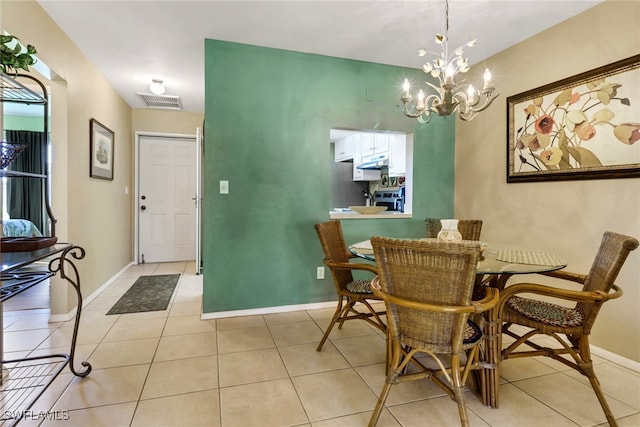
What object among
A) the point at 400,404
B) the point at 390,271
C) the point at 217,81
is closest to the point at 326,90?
the point at 217,81

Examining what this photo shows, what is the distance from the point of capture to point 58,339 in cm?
242

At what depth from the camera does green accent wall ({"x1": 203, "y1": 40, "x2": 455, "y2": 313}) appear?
9.44ft

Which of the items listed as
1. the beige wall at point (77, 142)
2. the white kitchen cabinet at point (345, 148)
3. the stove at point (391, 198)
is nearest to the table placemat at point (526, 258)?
the stove at point (391, 198)

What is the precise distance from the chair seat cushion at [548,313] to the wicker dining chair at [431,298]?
39 cm

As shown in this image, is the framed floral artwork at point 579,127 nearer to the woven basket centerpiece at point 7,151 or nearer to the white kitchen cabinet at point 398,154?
the white kitchen cabinet at point 398,154

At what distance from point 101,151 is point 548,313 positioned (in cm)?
433

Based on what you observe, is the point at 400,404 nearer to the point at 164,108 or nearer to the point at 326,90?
the point at 326,90

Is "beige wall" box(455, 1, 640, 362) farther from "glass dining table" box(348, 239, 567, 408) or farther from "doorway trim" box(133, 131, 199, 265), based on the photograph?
"doorway trim" box(133, 131, 199, 265)

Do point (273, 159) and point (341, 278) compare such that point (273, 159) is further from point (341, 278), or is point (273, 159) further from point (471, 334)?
point (471, 334)

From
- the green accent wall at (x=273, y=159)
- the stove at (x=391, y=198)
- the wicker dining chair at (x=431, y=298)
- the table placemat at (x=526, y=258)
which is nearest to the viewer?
the wicker dining chair at (x=431, y=298)

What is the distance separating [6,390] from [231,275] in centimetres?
154

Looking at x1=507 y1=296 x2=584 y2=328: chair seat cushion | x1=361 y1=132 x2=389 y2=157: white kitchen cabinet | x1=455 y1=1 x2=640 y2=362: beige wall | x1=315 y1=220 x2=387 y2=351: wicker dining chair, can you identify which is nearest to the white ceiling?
x1=455 y1=1 x2=640 y2=362: beige wall

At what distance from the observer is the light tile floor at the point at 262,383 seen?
1608mm

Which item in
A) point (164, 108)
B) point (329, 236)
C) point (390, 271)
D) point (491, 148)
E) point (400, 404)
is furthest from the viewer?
point (164, 108)
